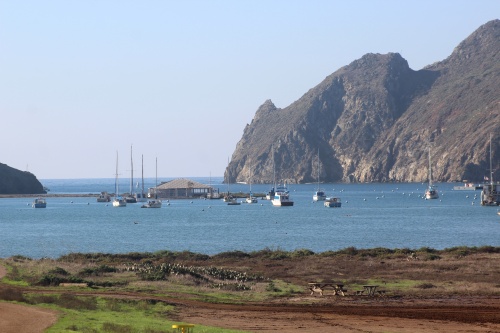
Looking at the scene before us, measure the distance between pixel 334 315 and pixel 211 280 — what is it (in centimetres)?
1222

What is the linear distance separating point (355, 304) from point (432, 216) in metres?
103

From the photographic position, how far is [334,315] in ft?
113

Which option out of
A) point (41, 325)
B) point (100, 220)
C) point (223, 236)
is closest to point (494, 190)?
point (100, 220)

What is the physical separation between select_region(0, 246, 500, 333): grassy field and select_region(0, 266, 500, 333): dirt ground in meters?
0.88

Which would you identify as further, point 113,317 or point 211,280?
point 211,280

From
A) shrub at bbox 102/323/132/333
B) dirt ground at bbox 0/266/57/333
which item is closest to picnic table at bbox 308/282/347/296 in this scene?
dirt ground at bbox 0/266/57/333

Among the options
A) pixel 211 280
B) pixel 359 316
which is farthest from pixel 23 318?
pixel 211 280

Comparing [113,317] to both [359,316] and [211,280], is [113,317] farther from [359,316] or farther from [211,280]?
[211,280]

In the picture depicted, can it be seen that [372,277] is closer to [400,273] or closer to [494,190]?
[400,273]

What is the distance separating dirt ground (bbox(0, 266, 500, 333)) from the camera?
30.5 m

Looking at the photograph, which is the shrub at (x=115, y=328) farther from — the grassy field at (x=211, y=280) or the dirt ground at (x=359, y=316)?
the dirt ground at (x=359, y=316)

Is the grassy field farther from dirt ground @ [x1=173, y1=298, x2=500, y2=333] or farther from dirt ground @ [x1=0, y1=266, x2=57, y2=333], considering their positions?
dirt ground @ [x1=173, y1=298, x2=500, y2=333]

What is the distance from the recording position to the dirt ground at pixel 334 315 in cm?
3052

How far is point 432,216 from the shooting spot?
138375 mm
